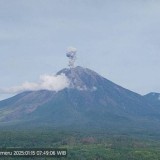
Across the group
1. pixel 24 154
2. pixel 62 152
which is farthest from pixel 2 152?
pixel 62 152

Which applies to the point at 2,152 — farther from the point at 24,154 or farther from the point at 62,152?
the point at 62,152

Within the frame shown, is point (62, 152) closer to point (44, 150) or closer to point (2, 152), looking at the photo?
point (44, 150)

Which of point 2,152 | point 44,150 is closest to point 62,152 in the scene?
point 44,150
